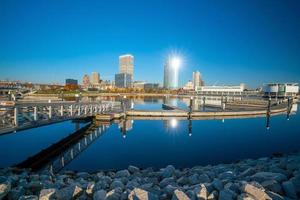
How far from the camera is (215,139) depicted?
17.0m

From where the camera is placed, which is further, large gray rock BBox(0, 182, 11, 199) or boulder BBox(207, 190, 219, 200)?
large gray rock BBox(0, 182, 11, 199)

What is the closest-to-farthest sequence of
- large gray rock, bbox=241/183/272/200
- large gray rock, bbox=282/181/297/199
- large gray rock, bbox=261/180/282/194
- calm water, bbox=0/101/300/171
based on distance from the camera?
large gray rock, bbox=241/183/272/200 < large gray rock, bbox=282/181/297/199 < large gray rock, bbox=261/180/282/194 < calm water, bbox=0/101/300/171

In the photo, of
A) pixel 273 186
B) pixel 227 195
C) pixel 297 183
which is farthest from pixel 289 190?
pixel 227 195

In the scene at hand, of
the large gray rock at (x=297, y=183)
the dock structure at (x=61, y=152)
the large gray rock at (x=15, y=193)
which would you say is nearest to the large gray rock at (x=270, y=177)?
the large gray rock at (x=297, y=183)

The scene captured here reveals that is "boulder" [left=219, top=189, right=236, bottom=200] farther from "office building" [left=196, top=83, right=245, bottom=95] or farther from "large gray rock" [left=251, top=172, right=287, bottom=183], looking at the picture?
"office building" [left=196, top=83, right=245, bottom=95]

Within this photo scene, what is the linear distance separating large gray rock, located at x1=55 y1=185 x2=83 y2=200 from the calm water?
5.41 meters

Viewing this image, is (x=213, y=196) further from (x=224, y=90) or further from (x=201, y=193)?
(x=224, y=90)

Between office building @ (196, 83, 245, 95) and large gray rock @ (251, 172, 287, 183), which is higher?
office building @ (196, 83, 245, 95)

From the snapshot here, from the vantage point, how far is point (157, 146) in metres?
14.5

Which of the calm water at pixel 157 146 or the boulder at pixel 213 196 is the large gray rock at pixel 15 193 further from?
the calm water at pixel 157 146

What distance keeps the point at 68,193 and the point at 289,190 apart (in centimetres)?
446

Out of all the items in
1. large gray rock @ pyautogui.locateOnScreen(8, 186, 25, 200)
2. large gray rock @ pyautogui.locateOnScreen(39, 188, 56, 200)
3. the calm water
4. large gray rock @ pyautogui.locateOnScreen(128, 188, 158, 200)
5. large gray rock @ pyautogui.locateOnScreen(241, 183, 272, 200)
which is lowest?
the calm water

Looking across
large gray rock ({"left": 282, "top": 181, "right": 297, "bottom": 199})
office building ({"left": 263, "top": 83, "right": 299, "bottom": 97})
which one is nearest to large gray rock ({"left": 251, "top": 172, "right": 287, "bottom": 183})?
large gray rock ({"left": 282, "top": 181, "right": 297, "bottom": 199})

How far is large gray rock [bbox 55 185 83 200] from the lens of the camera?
4.63 metres
